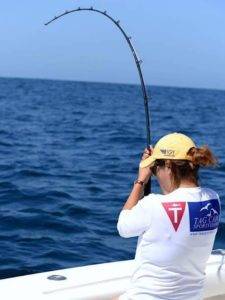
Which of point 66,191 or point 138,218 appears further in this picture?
point 66,191

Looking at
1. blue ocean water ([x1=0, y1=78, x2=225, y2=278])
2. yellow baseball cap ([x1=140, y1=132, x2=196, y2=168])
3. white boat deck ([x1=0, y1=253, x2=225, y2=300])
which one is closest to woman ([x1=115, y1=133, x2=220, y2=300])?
yellow baseball cap ([x1=140, y1=132, x2=196, y2=168])

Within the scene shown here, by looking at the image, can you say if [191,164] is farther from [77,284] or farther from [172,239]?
[77,284]

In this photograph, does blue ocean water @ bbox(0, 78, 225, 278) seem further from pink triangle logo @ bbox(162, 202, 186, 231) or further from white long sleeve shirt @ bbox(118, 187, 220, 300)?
pink triangle logo @ bbox(162, 202, 186, 231)

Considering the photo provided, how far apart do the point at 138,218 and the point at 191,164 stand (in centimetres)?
30

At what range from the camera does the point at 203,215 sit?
253 cm

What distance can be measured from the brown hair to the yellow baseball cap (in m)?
0.02

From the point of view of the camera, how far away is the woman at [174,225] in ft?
8.18

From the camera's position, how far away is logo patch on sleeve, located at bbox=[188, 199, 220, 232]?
2508 millimetres

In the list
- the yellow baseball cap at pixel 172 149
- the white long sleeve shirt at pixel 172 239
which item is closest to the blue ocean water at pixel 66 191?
the white long sleeve shirt at pixel 172 239

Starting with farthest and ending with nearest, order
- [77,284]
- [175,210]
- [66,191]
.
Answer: [66,191] → [77,284] → [175,210]

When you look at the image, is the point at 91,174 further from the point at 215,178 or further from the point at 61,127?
the point at 61,127

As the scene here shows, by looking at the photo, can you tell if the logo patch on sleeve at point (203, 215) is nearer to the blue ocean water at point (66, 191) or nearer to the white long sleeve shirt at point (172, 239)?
the white long sleeve shirt at point (172, 239)

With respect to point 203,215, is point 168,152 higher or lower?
higher

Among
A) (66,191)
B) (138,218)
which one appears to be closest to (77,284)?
(138,218)
